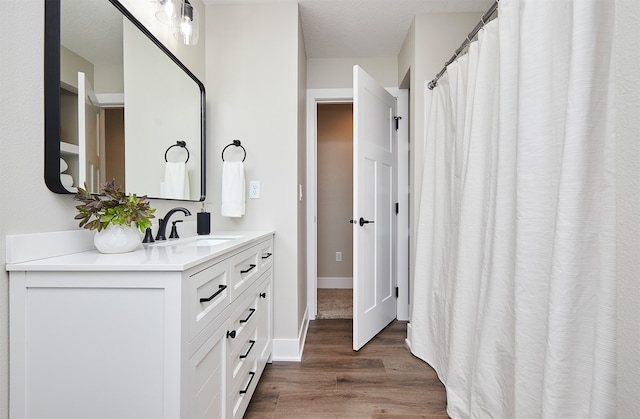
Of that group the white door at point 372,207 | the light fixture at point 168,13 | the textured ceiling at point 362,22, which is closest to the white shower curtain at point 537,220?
the white door at point 372,207

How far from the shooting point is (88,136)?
3.92ft

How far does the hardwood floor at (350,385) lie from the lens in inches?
66.0

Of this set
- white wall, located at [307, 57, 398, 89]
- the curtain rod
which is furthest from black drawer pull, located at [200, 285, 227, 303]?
white wall, located at [307, 57, 398, 89]

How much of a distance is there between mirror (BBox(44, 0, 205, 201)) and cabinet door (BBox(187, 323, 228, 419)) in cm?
71

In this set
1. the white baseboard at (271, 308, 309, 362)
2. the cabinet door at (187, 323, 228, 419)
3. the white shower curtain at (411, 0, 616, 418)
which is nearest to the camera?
the white shower curtain at (411, 0, 616, 418)

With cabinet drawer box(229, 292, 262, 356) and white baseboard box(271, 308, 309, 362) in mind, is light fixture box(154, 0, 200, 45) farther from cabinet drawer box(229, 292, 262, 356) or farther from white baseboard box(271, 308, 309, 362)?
white baseboard box(271, 308, 309, 362)

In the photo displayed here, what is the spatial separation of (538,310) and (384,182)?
1763mm

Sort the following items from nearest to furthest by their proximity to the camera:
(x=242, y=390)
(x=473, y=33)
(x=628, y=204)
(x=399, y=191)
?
(x=628, y=204), (x=242, y=390), (x=473, y=33), (x=399, y=191)

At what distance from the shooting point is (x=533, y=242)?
43.3 inches

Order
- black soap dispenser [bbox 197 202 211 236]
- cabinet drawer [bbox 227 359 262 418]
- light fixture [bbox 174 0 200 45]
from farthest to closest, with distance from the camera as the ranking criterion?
black soap dispenser [bbox 197 202 211 236]
light fixture [bbox 174 0 200 45]
cabinet drawer [bbox 227 359 262 418]

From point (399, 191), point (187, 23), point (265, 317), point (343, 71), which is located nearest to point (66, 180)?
point (187, 23)

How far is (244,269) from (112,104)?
902 millimetres

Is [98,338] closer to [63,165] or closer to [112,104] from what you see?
[63,165]

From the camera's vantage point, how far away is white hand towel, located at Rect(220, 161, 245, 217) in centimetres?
213
